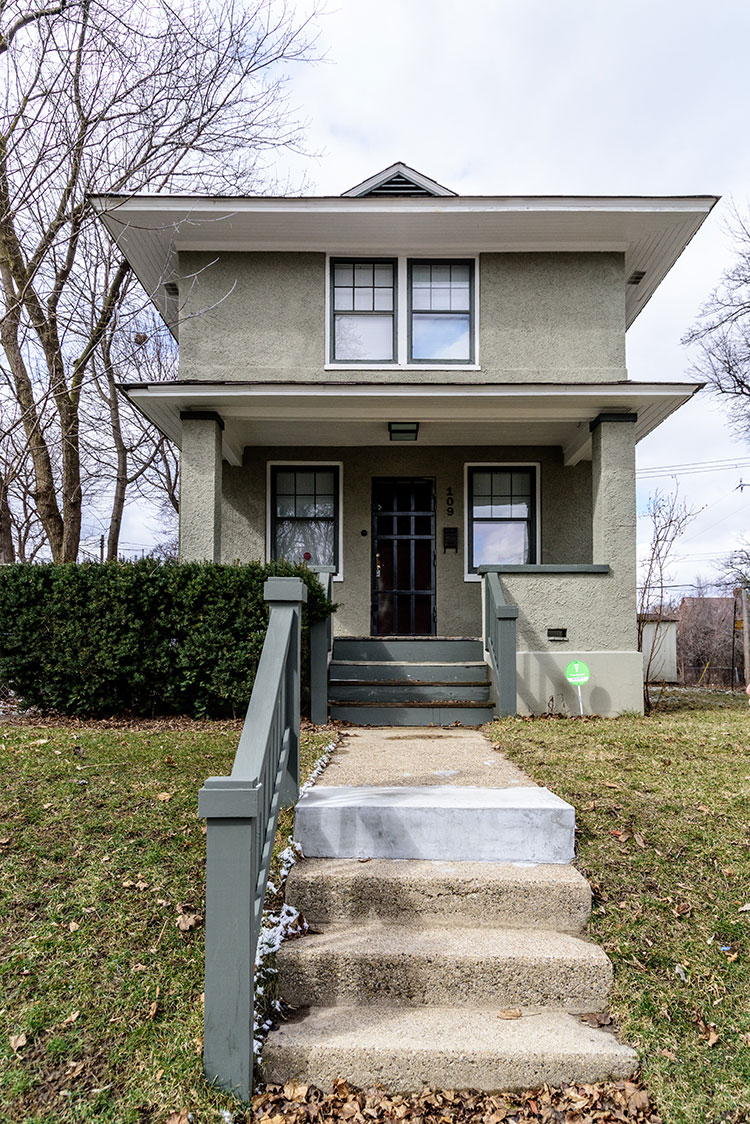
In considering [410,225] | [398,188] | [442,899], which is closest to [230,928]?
[442,899]

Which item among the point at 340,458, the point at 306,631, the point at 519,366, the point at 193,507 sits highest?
the point at 519,366

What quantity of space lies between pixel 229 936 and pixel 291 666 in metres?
1.42

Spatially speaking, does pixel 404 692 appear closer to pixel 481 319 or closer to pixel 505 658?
pixel 505 658

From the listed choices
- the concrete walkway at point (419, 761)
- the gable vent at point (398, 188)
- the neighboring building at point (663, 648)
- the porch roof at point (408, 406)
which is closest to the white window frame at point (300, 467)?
the porch roof at point (408, 406)

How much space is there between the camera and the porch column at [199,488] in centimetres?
866

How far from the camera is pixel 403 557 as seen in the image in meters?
10.6

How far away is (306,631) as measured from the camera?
7.91 metres

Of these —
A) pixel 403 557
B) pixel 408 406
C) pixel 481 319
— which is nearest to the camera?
pixel 408 406

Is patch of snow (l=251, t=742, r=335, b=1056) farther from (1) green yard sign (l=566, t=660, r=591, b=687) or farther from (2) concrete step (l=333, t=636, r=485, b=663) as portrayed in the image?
(2) concrete step (l=333, t=636, r=485, b=663)

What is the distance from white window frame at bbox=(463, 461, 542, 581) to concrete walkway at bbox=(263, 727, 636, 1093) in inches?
252

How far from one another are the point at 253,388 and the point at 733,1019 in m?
7.43

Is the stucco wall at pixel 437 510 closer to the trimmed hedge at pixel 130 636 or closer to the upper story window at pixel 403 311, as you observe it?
the upper story window at pixel 403 311

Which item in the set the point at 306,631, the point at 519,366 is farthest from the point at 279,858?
the point at 519,366

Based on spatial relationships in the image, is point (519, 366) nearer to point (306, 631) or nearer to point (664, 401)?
point (664, 401)
